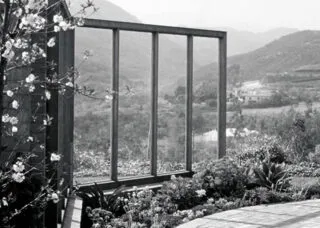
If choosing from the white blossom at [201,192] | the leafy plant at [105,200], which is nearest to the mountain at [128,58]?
the leafy plant at [105,200]

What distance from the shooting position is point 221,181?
24.3 ft

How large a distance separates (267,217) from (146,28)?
12.1 ft

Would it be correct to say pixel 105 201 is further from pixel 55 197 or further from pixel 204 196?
pixel 55 197

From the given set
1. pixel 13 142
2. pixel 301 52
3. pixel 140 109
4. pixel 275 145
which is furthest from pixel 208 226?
pixel 301 52

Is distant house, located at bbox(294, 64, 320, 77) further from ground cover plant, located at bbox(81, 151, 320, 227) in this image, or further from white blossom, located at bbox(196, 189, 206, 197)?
white blossom, located at bbox(196, 189, 206, 197)

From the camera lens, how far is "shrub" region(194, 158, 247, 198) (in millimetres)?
7402

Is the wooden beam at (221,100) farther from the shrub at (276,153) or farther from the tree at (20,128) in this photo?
the tree at (20,128)

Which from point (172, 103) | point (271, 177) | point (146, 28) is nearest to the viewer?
point (271, 177)

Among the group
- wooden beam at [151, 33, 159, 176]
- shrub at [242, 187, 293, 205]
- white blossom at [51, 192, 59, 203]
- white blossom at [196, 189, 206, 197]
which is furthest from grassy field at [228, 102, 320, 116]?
white blossom at [51, 192, 59, 203]

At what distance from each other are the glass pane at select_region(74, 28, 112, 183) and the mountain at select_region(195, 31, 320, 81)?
1206cm

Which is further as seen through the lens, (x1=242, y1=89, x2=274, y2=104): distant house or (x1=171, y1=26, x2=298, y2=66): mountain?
(x1=171, y1=26, x2=298, y2=66): mountain

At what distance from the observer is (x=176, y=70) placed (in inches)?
382

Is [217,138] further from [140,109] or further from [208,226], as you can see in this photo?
[208,226]

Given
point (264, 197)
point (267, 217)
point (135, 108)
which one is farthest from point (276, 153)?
point (267, 217)
